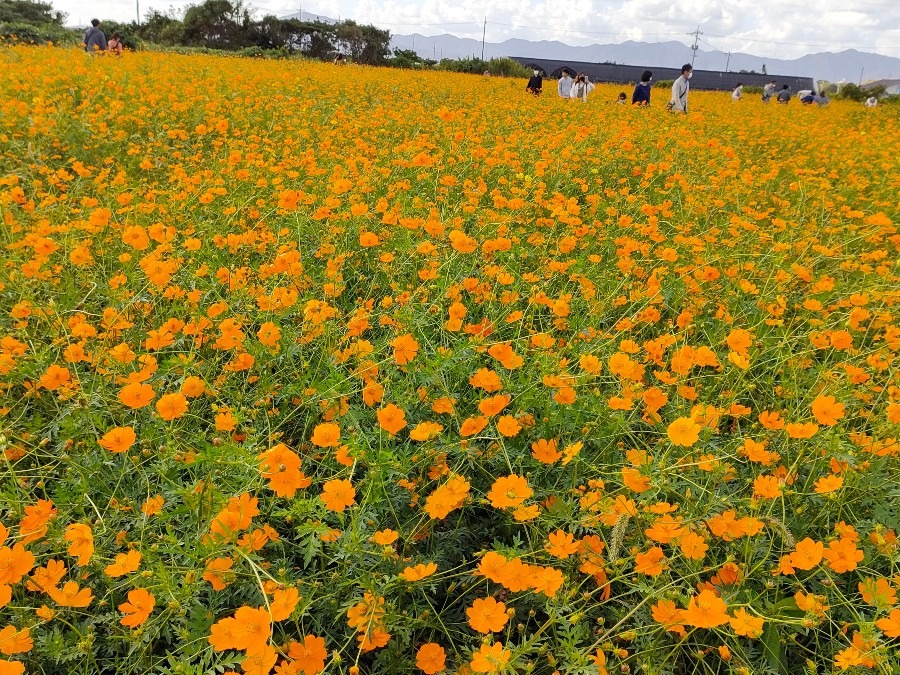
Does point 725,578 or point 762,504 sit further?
point 762,504

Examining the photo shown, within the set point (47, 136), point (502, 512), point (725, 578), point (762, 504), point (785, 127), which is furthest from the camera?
point (785, 127)

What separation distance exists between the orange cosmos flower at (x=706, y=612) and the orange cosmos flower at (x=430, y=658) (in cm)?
50

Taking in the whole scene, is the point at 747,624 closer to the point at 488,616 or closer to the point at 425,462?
the point at 488,616

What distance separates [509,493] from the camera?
4.00 feet

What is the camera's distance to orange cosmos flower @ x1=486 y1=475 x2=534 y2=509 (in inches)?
47.6

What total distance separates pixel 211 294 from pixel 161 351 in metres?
0.43

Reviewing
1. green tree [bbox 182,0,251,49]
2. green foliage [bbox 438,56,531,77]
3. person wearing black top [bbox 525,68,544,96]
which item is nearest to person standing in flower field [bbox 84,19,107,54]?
person wearing black top [bbox 525,68,544,96]

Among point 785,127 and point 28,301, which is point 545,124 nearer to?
point 785,127

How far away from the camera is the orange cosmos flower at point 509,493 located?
1.21m

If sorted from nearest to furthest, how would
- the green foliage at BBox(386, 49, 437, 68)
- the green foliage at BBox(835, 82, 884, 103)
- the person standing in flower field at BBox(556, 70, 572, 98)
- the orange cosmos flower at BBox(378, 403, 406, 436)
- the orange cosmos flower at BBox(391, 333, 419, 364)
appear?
1. the orange cosmos flower at BBox(378, 403, 406, 436)
2. the orange cosmos flower at BBox(391, 333, 419, 364)
3. the person standing in flower field at BBox(556, 70, 572, 98)
4. the green foliage at BBox(835, 82, 884, 103)
5. the green foliage at BBox(386, 49, 437, 68)

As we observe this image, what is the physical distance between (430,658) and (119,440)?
853mm

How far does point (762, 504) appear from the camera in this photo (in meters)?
1.43

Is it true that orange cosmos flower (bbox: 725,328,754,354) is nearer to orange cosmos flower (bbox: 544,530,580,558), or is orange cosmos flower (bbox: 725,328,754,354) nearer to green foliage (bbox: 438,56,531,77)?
orange cosmos flower (bbox: 544,530,580,558)

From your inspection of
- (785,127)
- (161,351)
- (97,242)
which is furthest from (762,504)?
(785,127)
